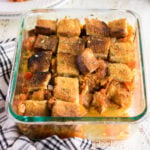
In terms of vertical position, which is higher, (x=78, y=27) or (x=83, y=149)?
(x=78, y=27)

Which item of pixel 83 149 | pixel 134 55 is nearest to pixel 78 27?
pixel 134 55

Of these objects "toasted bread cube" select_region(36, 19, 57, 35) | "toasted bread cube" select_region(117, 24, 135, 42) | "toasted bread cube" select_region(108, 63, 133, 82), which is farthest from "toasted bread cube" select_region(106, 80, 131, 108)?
"toasted bread cube" select_region(36, 19, 57, 35)

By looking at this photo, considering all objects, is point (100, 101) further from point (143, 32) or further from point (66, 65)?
point (143, 32)

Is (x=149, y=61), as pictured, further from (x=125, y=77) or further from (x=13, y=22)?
(x=13, y=22)

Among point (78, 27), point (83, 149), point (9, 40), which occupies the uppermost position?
point (78, 27)

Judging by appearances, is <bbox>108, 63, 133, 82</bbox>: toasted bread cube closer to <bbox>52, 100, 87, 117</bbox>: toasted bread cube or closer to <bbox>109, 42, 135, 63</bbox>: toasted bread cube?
<bbox>109, 42, 135, 63</bbox>: toasted bread cube

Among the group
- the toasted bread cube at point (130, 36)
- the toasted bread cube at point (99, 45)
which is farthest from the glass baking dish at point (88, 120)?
the toasted bread cube at point (99, 45)

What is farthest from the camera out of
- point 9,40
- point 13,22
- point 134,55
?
point 13,22
